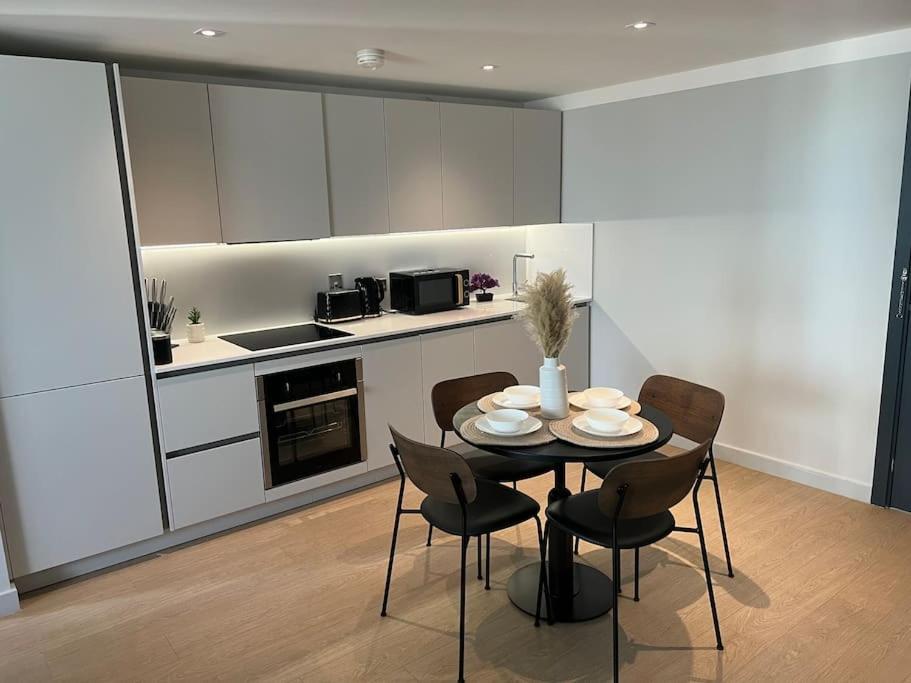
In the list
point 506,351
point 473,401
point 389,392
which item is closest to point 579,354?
point 506,351

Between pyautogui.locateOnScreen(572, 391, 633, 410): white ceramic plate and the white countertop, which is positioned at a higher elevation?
the white countertop

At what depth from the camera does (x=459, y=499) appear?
7.64 feet

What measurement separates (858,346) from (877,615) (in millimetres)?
1419

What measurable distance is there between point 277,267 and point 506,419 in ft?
6.80

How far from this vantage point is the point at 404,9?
2.52 meters

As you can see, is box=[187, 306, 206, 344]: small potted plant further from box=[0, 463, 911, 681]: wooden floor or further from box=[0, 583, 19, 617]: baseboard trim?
box=[0, 583, 19, 617]: baseboard trim

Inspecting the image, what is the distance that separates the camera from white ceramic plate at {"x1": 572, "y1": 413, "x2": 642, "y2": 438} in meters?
2.43

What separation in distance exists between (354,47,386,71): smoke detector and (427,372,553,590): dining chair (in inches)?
61.7

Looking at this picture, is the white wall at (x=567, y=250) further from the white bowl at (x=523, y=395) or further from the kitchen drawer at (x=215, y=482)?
the kitchen drawer at (x=215, y=482)

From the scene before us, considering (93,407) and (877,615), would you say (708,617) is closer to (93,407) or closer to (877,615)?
(877,615)

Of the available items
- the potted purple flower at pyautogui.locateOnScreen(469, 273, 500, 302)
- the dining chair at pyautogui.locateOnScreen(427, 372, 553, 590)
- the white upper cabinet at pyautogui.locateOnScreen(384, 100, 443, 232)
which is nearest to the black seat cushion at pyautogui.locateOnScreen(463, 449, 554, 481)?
the dining chair at pyautogui.locateOnScreen(427, 372, 553, 590)

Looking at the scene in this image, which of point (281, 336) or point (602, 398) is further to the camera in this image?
point (281, 336)

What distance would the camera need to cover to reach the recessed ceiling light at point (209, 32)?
2.75 metres

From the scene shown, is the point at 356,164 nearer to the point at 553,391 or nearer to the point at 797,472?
the point at 553,391
